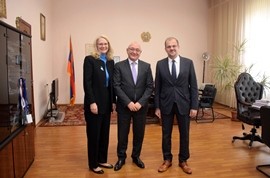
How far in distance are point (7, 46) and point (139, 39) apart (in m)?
5.48

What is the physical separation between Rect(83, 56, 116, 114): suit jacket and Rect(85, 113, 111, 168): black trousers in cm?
12

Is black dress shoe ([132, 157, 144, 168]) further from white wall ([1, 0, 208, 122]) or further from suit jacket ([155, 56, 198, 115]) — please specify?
white wall ([1, 0, 208, 122])

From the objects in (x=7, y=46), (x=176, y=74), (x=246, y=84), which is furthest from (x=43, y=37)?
(x=246, y=84)

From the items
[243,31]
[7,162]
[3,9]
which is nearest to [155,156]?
[7,162]

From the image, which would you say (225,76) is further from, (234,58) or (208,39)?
(208,39)

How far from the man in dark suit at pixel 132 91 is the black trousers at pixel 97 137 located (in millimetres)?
178

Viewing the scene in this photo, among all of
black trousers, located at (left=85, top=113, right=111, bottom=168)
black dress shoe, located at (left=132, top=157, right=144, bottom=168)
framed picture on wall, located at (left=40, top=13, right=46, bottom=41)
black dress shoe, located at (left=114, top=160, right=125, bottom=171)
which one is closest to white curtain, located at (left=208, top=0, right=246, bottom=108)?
black dress shoe, located at (left=132, top=157, right=144, bottom=168)

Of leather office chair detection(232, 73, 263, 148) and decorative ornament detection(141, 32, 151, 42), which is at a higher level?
decorative ornament detection(141, 32, 151, 42)

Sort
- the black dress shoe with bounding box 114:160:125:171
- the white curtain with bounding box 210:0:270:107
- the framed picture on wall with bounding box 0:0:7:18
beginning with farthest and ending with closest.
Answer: the white curtain with bounding box 210:0:270:107 → the framed picture on wall with bounding box 0:0:7:18 → the black dress shoe with bounding box 114:160:125:171

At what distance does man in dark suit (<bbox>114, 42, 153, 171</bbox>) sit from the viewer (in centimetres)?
271

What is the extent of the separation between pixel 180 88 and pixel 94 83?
0.95 m

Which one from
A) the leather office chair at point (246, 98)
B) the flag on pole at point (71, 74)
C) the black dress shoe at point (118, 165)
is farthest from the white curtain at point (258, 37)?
the flag on pole at point (71, 74)

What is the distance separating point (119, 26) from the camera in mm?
7199

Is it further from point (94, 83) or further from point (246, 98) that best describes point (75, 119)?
point (246, 98)
